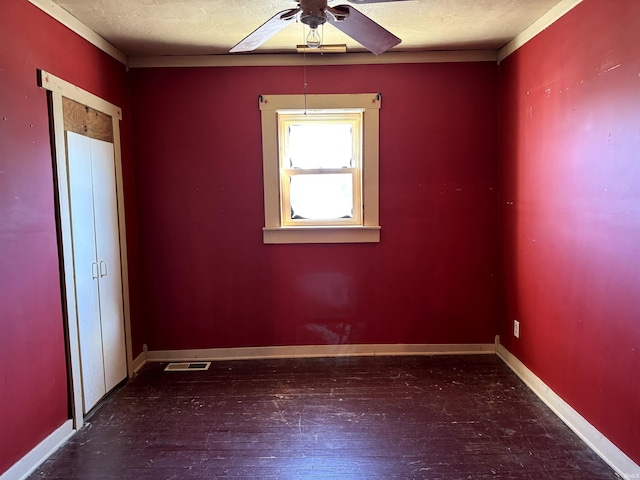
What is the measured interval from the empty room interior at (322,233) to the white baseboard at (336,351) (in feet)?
0.08

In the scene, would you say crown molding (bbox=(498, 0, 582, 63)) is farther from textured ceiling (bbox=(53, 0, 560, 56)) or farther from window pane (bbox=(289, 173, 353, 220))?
window pane (bbox=(289, 173, 353, 220))

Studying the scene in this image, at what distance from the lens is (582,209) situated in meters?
2.22

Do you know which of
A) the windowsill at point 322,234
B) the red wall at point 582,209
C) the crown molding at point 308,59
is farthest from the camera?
the windowsill at point 322,234


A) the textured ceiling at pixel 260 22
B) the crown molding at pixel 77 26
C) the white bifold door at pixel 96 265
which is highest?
the textured ceiling at pixel 260 22

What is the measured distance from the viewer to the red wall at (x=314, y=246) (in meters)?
3.23

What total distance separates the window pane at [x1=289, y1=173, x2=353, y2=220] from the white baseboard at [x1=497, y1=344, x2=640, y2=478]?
5.96 feet

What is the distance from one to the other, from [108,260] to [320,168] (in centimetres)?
178

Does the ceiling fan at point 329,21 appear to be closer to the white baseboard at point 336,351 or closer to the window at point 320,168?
the window at point 320,168

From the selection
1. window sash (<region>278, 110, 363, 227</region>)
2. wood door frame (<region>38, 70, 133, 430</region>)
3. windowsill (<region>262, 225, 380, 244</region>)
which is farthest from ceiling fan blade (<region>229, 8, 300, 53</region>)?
windowsill (<region>262, 225, 380, 244</region>)

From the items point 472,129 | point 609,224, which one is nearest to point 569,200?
point 609,224

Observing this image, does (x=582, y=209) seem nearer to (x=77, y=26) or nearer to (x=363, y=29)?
(x=363, y=29)

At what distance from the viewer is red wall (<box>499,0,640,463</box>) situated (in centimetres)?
188

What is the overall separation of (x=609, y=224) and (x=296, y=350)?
8.00ft

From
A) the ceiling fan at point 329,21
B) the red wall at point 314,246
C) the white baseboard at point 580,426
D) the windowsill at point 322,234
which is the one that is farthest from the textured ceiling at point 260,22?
the white baseboard at point 580,426
